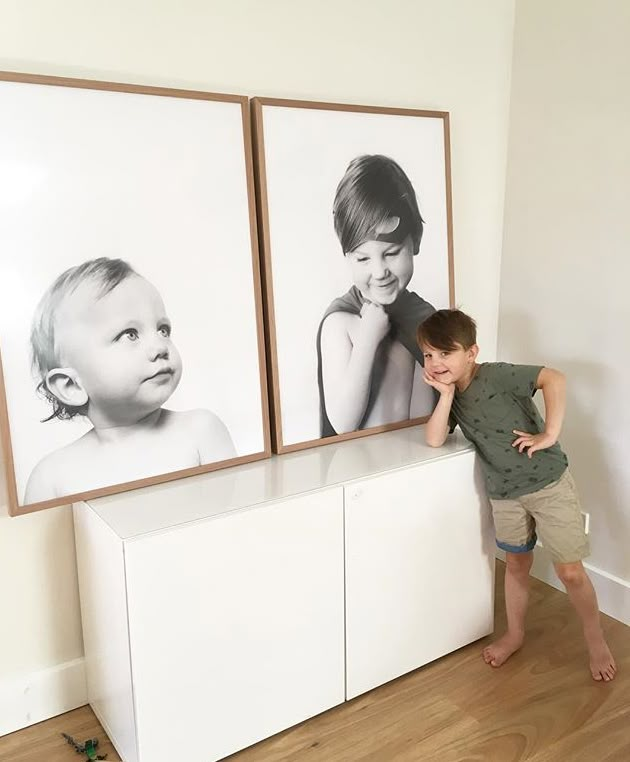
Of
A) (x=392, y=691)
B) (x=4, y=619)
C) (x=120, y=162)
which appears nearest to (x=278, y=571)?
(x=392, y=691)

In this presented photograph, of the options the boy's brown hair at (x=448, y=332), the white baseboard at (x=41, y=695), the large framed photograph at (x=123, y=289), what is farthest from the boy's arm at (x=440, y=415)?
the white baseboard at (x=41, y=695)

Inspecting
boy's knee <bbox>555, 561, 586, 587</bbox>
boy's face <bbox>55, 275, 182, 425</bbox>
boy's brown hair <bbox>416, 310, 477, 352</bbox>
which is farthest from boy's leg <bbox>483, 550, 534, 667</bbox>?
boy's face <bbox>55, 275, 182, 425</bbox>

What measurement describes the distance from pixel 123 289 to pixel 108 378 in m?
0.21

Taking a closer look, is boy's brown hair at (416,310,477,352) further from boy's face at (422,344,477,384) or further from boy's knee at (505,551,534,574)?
boy's knee at (505,551,534,574)

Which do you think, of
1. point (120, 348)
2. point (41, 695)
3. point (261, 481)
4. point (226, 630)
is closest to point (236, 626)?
point (226, 630)

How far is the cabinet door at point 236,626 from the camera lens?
5.23ft

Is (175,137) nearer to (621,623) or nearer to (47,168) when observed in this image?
(47,168)

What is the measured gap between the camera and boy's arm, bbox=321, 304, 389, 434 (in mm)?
2072

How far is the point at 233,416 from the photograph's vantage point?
1904 mm

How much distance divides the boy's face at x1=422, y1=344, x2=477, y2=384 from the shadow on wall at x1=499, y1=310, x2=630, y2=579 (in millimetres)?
539

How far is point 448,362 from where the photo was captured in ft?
6.46

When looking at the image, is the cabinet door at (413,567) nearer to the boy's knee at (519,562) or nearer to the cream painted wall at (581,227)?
the boy's knee at (519,562)

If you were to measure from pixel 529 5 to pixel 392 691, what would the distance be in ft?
6.97

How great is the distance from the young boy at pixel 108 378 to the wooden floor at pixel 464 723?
63 centimetres
